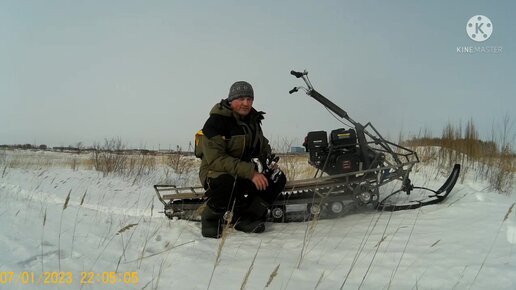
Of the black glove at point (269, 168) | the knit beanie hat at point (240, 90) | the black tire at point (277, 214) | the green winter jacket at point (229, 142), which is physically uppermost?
the knit beanie hat at point (240, 90)

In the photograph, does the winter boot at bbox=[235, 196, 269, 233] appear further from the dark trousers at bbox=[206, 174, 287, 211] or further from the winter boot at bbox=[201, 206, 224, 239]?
the winter boot at bbox=[201, 206, 224, 239]

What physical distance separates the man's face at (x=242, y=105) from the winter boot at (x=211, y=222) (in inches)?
44.9

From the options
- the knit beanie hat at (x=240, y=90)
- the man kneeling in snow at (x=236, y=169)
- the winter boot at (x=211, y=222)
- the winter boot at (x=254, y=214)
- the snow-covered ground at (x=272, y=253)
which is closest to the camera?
the snow-covered ground at (x=272, y=253)

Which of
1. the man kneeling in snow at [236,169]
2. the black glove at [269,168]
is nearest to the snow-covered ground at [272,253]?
the man kneeling in snow at [236,169]

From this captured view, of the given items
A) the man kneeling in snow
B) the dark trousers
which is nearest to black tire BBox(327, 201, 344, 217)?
the man kneeling in snow

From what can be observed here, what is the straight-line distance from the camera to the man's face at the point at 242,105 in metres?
3.60

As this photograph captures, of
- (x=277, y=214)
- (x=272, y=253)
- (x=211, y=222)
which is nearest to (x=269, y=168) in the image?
(x=277, y=214)

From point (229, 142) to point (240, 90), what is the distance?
61 centimetres

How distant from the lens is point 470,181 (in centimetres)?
521

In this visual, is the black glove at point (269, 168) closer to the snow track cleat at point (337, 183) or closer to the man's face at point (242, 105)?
the snow track cleat at point (337, 183)

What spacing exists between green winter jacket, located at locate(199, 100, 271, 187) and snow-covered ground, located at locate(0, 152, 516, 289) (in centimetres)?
68

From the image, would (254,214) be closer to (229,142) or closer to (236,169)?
(236,169)

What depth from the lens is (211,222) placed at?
11.1 ft

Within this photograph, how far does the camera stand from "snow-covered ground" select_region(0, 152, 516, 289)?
1.73 m
